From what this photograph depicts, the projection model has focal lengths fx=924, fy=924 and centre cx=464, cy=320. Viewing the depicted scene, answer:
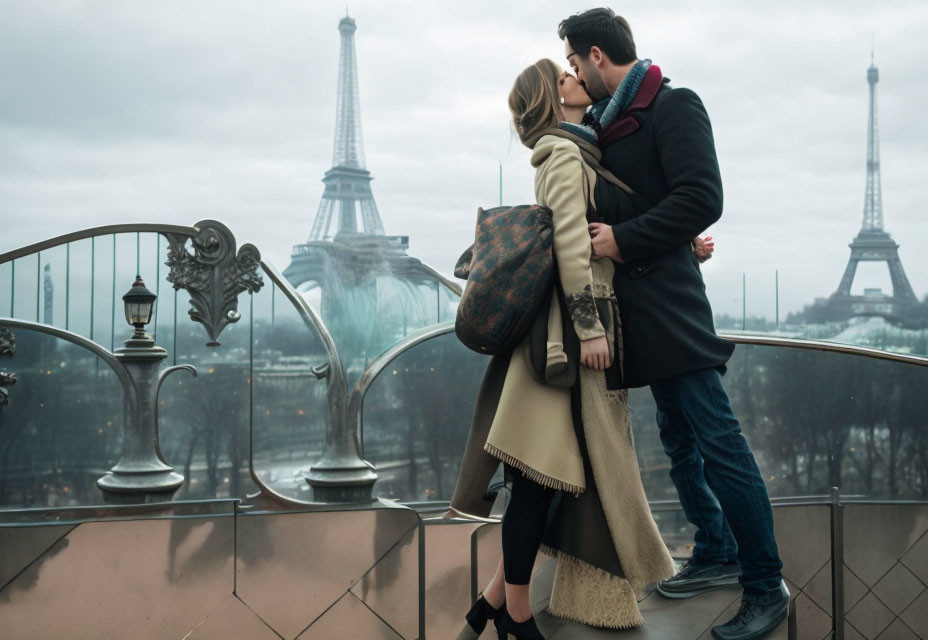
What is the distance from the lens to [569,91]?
2168 millimetres

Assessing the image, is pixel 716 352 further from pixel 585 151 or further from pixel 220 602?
pixel 220 602

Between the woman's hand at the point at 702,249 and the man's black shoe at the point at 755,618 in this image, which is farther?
the woman's hand at the point at 702,249

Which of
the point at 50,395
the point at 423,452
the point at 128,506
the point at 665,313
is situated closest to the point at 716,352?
the point at 665,313

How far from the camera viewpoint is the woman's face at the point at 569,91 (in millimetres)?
2162

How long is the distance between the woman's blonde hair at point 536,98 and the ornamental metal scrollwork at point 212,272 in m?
1.34

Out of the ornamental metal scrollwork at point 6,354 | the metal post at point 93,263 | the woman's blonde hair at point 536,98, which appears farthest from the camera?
the metal post at point 93,263

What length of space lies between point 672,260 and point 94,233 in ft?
6.36

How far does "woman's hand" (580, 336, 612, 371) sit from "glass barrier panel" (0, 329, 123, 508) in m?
1.75

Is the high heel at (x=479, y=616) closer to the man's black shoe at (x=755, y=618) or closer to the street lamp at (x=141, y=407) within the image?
the man's black shoe at (x=755, y=618)

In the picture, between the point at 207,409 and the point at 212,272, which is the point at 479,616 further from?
the point at 212,272

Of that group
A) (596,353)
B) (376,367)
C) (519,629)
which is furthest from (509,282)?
(376,367)

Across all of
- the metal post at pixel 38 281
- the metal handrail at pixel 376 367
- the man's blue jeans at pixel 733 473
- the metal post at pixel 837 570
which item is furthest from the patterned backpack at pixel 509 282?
the metal post at pixel 837 570

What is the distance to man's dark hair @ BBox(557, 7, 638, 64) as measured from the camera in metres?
2.19

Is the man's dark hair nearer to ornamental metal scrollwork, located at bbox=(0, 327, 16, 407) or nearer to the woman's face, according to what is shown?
the woman's face
